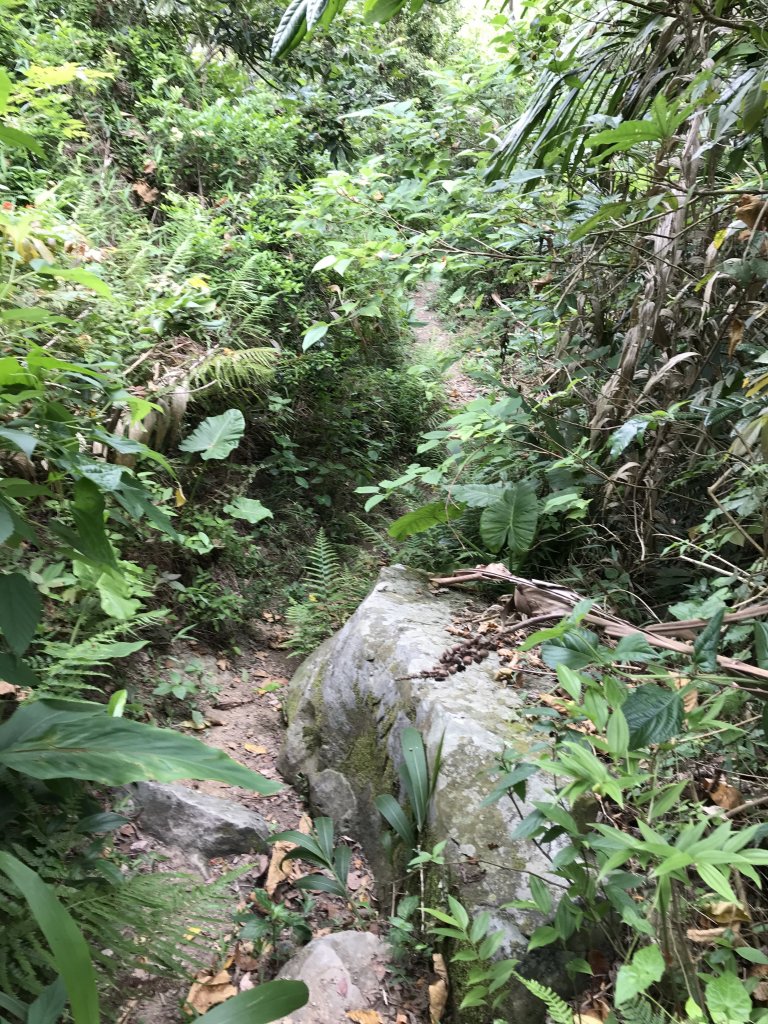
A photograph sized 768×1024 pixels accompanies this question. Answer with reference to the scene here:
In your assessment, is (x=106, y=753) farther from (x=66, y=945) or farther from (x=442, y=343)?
(x=442, y=343)

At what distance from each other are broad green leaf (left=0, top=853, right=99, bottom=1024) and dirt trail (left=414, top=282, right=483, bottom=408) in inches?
173

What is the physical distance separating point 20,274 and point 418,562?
2.39 meters

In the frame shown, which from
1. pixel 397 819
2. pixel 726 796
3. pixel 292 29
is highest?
pixel 292 29

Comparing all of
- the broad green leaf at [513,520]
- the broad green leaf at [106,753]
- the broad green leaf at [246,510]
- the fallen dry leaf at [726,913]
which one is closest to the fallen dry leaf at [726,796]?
the fallen dry leaf at [726,913]

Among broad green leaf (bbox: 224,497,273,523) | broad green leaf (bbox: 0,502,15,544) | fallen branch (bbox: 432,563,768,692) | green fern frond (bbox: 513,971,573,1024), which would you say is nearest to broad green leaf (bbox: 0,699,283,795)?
broad green leaf (bbox: 0,502,15,544)

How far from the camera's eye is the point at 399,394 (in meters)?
4.95

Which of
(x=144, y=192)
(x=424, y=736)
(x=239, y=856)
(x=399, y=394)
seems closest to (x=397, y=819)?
(x=424, y=736)

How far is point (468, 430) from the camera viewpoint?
2.75 m

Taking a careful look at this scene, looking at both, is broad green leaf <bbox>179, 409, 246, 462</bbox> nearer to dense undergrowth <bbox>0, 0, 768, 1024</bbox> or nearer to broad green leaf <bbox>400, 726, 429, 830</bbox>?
dense undergrowth <bbox>0, 0, 768, 1024</bbox>

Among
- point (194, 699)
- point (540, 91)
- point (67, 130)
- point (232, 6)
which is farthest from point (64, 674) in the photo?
point (232, 6)

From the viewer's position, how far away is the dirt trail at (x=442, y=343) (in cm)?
558

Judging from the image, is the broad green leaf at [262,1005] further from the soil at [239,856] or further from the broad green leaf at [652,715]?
the broad green leaf at [652,715]

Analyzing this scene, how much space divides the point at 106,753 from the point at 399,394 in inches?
157

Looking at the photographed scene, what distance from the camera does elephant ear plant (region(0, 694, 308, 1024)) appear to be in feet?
3.58
